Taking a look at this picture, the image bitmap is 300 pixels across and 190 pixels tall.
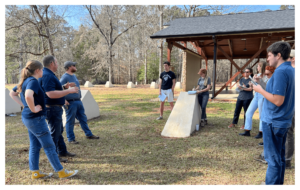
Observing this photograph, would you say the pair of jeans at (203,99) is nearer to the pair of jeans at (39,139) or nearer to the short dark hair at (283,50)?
the short dark hair at (283,50)

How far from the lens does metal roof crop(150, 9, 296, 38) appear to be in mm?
8930

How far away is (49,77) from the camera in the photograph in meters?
3.17

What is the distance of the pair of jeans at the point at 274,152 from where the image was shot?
7.22 ft

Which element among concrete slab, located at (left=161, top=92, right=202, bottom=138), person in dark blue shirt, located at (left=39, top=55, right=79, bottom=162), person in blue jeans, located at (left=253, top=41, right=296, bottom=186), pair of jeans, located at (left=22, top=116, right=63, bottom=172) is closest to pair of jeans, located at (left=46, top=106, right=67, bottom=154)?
person in dark blue shirt, located at (left=39, top=55, right=79, bottom=162)

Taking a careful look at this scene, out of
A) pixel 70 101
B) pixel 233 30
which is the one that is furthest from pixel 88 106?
pixel 233 30

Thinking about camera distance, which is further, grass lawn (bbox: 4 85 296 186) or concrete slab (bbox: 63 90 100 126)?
concrete slab (bbox: 63 90 100 126)

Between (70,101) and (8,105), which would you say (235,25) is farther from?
(8,105)

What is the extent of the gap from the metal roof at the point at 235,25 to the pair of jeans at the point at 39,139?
25.5 feet

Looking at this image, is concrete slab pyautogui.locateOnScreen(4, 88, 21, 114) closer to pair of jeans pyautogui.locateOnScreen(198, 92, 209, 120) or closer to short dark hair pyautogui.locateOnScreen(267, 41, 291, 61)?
pair of jeans pyautogui.locateOnScreen(198, 92, 209, 120)

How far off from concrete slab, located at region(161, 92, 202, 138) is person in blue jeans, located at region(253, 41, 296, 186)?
8.68 ft

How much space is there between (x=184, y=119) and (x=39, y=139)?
3.35 metres

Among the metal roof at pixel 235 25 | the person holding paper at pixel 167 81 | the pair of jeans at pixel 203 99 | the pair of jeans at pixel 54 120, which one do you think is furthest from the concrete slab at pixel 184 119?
the metal roof at pixel 235 25
